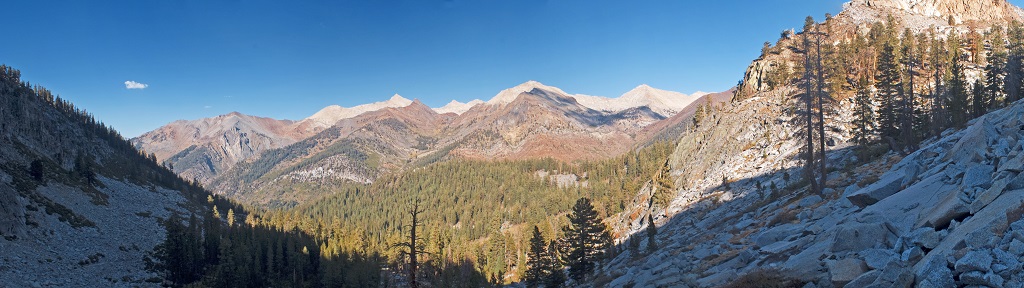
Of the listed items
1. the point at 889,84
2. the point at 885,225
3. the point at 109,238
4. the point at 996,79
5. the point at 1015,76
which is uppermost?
the point at 996,79

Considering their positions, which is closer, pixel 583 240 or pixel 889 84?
pixel 889 84

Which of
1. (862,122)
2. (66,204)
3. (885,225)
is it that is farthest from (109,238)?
(862,122)

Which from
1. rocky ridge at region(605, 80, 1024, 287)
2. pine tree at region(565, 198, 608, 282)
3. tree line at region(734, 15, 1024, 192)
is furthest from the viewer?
pine tree at region(565, 198, 608, 282)

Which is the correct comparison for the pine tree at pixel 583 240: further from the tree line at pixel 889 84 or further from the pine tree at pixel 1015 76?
the pine tree at pixel 1015 76

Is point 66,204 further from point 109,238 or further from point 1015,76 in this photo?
point 1015,76

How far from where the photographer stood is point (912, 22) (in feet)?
363

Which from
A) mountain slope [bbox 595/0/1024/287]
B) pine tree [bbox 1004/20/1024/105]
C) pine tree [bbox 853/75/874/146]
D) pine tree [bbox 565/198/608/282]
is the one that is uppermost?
pine tree [bbox 1004/20/1024/105]

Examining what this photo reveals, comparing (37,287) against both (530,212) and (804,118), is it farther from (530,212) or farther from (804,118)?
(530,212)

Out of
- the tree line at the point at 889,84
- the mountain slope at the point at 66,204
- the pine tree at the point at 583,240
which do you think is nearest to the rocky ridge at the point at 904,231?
the tree line at the point at 889,84

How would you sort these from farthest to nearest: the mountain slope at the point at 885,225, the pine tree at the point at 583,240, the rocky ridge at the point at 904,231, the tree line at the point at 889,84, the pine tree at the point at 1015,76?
the pine tree at the point at 583,240, the pine tree at the point at 1015,76, the tree line at the point at 889,84, the mountain slope at the point at 885,225, the rocky ridge at the point at 904,231

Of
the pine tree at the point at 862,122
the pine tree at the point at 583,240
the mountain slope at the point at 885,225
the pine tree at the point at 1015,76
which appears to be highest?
the pine tree at the point at 1015,76

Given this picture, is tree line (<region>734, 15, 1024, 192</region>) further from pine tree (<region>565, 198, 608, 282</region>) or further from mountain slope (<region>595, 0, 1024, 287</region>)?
pine tree (<region>565, 198, 608, 282</region>)

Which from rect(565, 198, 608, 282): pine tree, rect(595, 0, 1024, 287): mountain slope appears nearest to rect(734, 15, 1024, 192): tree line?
rect(595, 0, 1024, 287): mountain slope

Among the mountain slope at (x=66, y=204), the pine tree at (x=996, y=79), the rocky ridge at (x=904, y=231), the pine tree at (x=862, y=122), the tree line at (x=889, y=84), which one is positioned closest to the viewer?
the rocky ridge at (x=904, y=231)
